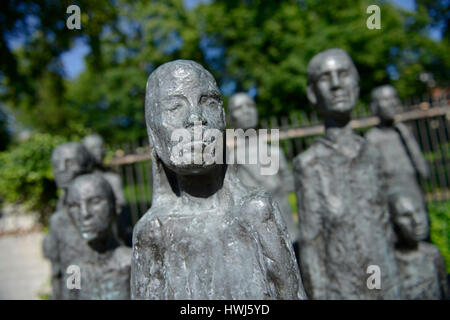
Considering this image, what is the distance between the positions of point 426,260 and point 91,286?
315cm

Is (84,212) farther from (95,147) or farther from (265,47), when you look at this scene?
(265,47)

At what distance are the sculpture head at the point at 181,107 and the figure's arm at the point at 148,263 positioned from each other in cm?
35

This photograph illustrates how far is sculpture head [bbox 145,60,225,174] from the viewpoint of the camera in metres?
1.84

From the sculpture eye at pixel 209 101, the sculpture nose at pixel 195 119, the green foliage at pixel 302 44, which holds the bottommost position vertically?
the sculpture nose at pixel 195 119

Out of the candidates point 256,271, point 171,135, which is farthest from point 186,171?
point 256,271

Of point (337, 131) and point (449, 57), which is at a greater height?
point (449, 57)

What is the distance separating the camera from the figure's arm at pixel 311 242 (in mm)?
3154

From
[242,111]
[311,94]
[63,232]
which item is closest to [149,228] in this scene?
[311,94]

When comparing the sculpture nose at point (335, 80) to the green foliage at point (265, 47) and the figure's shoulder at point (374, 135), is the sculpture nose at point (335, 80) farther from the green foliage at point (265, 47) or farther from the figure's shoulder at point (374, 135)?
the green foliage at point (265, 47)

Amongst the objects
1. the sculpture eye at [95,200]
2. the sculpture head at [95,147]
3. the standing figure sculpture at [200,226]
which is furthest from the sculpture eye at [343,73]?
the sculpture head at [95,147]

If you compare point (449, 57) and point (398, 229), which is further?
point (449, 57)

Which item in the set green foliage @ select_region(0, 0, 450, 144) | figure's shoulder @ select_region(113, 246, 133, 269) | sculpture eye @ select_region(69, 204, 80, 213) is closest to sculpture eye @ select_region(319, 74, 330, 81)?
figure's shoulder @ select_region(113, 246, 133, 269)

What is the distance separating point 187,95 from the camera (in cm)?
187

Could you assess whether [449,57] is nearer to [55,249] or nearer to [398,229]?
[398,229]
